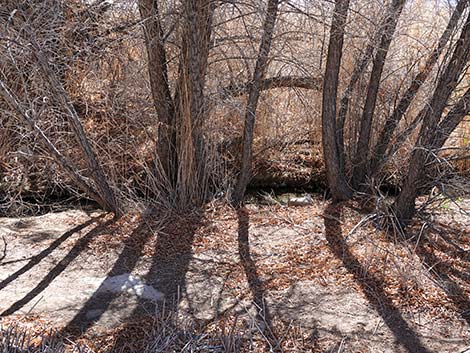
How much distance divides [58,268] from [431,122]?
114 inches

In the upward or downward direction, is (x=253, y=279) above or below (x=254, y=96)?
below

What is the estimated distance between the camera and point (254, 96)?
5.21 m

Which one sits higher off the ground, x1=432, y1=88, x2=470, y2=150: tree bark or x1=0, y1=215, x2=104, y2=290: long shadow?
x1=432, y1=88, x2=470, y2=150: tree bark

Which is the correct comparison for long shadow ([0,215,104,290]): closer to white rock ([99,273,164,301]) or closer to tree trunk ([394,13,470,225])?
white rock ([99,273,164,301])

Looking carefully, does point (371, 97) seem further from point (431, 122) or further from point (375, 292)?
point (375, 292)

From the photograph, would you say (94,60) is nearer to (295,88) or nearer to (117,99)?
(117,99)

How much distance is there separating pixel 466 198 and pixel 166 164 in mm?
2753

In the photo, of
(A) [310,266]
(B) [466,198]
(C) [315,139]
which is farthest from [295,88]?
(A) [310,266]

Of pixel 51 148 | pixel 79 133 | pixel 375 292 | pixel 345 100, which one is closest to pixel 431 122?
pixel 345 100

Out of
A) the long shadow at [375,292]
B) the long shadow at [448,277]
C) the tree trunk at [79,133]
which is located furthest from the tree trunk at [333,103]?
the tree trunk at [79,133]

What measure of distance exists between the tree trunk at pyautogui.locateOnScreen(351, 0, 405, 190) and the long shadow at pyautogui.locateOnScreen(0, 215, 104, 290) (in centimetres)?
245

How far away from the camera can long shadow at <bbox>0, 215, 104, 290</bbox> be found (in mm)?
3861

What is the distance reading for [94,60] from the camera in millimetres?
5293

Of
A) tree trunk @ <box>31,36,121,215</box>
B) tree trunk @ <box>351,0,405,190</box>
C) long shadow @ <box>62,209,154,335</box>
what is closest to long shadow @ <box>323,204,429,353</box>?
tree trunk @ <box>351,0,405,190</box>
